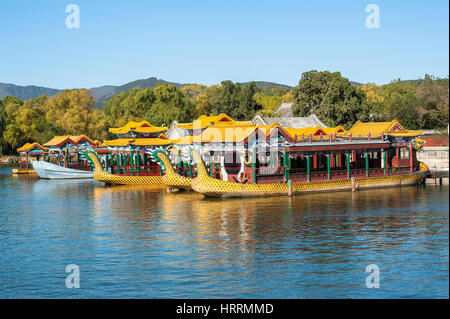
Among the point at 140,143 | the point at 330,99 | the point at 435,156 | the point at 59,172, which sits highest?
the point at 330,99

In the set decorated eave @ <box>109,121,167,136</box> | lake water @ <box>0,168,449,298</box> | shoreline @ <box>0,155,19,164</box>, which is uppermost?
decorated eave @ <box>109,121,167,136</box>

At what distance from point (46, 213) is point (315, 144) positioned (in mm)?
21670

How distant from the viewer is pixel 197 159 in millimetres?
44750

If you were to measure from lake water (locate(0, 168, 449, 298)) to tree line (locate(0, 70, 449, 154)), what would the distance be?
27605 mm

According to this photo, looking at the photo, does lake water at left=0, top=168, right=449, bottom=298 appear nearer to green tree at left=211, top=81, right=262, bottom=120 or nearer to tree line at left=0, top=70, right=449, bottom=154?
tree line at left=0, top=70, right=449, bottom=154

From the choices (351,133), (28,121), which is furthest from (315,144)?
(28,121)

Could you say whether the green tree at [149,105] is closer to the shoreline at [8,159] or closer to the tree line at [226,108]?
the tree line at [226,108]

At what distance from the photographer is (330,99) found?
268 feet

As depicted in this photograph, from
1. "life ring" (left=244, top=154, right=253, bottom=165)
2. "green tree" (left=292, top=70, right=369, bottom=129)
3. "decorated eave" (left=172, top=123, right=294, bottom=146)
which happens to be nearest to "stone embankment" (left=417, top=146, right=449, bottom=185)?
"green tree" (left=292, top=70, right=369, bottom=129)

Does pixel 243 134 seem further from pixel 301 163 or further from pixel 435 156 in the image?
pixel 435 156

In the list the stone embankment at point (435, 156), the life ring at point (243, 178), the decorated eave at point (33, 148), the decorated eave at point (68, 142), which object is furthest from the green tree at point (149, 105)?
the life ring at point (243, 178)

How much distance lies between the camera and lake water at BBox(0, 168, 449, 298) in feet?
72.6

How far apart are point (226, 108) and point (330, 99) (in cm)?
2679

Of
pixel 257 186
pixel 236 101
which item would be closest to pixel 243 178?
pixel 257 186
